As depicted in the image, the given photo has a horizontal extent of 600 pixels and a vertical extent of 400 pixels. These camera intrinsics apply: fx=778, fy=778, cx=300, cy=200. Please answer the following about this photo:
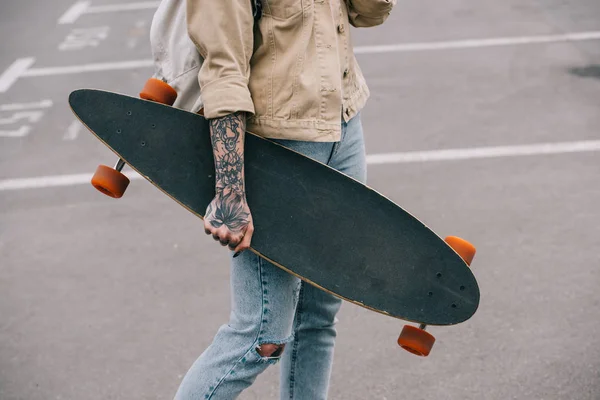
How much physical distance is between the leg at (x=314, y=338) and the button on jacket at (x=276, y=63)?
19cm

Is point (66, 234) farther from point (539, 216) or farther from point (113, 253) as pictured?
point (539, 216)

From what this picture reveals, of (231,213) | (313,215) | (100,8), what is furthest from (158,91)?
(100,8)

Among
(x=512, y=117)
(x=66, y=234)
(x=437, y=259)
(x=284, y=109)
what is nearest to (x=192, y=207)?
(x=284, y=109)

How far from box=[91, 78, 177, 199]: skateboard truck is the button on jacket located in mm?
165

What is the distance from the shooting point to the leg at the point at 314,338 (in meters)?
2.22

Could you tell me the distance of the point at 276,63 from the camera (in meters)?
1.93

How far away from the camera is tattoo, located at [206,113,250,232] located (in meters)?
1.87

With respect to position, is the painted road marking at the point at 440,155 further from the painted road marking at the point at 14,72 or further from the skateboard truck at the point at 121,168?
the skateboard truck at the point at 121,168

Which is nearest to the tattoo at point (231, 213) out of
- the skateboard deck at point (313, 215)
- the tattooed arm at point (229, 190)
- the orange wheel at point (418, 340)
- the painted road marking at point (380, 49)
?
the tattooed arm at point (229, 190)

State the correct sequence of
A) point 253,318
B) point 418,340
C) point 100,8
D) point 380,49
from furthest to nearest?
point 100,8
point 380,49
point 418,340
point 253,318

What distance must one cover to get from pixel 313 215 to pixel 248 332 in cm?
36

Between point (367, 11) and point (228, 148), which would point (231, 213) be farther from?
point (367, 11)

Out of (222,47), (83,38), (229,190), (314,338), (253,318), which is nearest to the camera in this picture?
(222,47)

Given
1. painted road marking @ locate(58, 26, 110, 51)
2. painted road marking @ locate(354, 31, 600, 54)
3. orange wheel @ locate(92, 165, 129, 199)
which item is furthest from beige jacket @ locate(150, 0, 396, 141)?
painted road marking @ locate(58, 26, 110, 51)
